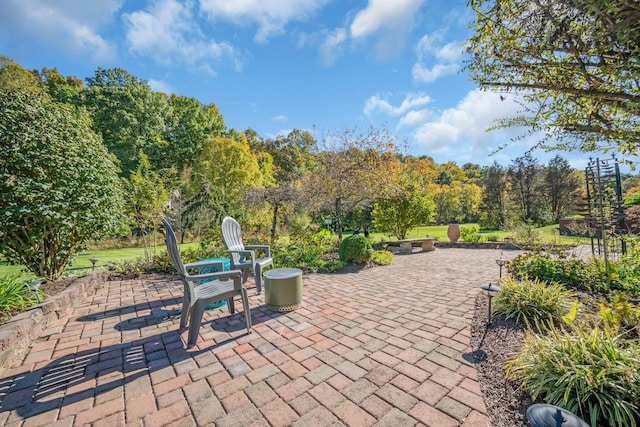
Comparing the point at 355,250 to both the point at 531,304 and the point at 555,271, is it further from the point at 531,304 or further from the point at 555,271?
the point at 531,304

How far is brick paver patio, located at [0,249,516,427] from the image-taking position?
1.65 meters

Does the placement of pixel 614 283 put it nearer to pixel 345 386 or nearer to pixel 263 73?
pixel 345 386

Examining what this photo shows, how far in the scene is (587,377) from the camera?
1.52 m

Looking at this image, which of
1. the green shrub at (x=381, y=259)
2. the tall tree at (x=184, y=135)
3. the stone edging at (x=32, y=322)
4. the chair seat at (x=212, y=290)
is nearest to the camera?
the stone edging at (x=32, y=322)

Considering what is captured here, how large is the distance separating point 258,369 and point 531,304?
9.32 ft

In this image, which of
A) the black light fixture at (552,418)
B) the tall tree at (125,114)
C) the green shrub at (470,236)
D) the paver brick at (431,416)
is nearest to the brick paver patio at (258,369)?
the paver brick at (431,416)

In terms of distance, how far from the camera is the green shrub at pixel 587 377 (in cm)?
143

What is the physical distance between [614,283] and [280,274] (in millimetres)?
4368

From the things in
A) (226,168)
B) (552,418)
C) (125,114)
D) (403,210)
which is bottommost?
(552,418)

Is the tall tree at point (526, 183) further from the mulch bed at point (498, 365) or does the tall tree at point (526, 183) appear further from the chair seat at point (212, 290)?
the chair seat at point (212, 290)

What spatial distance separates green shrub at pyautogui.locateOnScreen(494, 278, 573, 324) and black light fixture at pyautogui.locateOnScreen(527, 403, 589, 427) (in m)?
1.72

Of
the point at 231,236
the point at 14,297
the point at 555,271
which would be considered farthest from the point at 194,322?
the point at 555,271

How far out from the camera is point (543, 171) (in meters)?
19.8

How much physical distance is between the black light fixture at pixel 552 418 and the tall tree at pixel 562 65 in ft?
5.60
